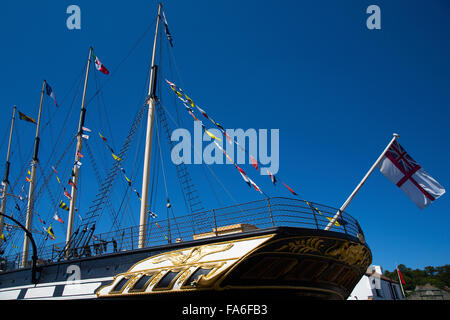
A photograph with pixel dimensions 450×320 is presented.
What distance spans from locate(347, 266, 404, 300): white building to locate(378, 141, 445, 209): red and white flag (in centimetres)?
2383

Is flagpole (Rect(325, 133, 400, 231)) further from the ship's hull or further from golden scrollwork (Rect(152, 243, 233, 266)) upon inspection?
golden scrollwork (Rect(152, 243, 233, 266))

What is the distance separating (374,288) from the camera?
3647 cm

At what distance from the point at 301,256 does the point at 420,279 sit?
88613mm

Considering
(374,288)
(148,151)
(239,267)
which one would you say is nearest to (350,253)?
(239,267)

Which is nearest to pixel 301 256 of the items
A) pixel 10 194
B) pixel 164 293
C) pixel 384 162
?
pixel 164 293

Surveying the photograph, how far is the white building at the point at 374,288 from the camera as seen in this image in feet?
114

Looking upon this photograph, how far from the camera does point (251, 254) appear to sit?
815 cm

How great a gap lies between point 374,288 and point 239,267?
35.0 metres

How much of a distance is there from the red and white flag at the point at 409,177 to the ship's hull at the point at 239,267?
313cm

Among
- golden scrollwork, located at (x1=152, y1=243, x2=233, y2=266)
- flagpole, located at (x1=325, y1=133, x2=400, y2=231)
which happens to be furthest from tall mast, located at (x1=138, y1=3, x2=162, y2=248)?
flagpole, located at (x1=325, y1=133, x2=400, y2=231)

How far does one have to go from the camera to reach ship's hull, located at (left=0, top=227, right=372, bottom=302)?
821cm

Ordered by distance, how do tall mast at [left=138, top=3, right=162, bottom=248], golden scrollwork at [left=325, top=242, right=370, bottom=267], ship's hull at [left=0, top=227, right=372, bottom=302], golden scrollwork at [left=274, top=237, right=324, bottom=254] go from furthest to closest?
1. tall mast at [left=138, top=3, right=162, bottom=248]
2. golden scrollwork at [left=325, top=242, right=370, bottom=267]
3. golden scrollwork at [left=274, top=237, right=324, bottom=254]
4. ship's hull at [left=0, top=227, right=372, bottom=302]

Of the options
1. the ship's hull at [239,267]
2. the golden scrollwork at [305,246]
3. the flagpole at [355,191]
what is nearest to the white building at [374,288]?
the flagpole at [355,191]
